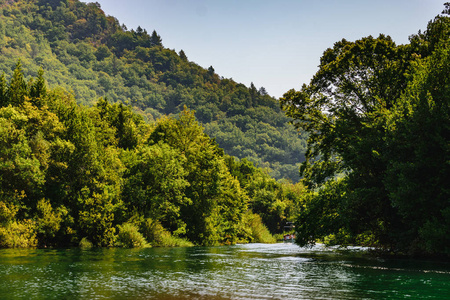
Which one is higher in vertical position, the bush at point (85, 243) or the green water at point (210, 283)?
the green water at point (210, 283)

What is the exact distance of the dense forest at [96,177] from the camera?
46812 mm

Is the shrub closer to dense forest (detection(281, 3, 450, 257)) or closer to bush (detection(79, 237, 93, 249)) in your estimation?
bush (detection(79, 237, 93, 249))

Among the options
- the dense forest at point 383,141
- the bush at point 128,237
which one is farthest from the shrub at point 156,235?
the dense forest at point 383,141

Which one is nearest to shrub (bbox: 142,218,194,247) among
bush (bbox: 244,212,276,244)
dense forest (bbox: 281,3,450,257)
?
dense forest (bbox: 281,3,450,257)

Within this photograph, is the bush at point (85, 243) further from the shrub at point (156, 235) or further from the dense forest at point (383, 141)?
the dense forest at point (383, 141)

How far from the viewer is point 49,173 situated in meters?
52.0

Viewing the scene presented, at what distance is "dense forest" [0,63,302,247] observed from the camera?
46.8 m

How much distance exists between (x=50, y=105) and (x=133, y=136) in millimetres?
18207

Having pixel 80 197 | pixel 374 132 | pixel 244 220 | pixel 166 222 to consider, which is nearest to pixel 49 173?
pixel 80 197

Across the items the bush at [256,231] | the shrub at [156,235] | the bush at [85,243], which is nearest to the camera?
the bush at [85,243]

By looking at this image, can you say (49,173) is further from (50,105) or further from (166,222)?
(166,222)

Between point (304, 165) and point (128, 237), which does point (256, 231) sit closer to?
point (128, 237)

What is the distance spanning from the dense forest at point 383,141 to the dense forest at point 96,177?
28.7ft

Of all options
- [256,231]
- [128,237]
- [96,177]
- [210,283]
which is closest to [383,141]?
[210,283]
